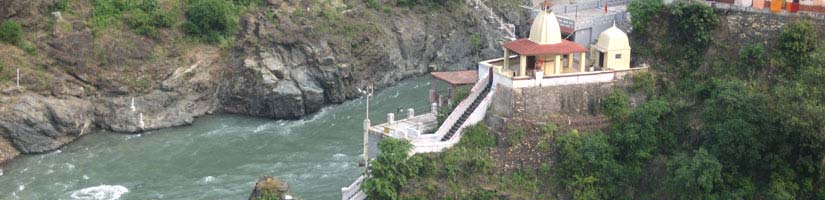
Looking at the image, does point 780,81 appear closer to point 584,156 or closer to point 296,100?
point 584,156

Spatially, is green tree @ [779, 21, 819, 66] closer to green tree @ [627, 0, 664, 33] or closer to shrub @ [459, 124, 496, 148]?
green tree @ [627, 0, 664, 33]

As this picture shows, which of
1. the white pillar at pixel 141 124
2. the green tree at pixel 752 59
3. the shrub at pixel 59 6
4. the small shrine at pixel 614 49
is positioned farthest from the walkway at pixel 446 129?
the shrub at pixel 59 6

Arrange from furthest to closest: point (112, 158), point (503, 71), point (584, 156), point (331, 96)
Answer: point (331, 96) → point (112, 158) → point (503, 71) → point (584, 156)

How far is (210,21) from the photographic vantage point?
62.2 meters

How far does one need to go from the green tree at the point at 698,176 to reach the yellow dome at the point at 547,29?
7.18 m

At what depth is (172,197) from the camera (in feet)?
154

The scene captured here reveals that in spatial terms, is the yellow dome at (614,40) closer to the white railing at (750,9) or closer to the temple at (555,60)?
the temple at (555,60)

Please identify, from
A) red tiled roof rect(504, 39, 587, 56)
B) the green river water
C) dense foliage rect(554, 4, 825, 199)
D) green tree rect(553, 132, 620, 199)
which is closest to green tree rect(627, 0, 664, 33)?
dense foliage rect(554, 4, 825, 199)

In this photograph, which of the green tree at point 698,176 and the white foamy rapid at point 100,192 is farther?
the white foamy rapid at point 100,192

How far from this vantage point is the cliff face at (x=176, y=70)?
180 feet

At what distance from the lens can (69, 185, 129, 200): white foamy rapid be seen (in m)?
46.9

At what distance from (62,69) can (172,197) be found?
44.5 ft

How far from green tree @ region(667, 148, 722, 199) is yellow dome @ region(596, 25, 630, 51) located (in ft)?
21.5

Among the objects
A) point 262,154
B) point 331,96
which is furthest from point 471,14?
point 262,154
